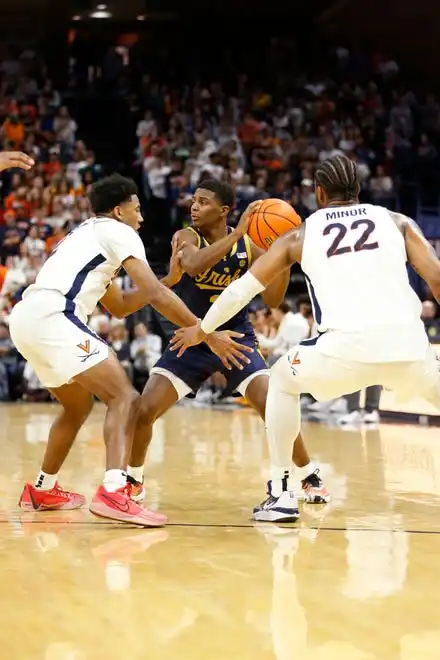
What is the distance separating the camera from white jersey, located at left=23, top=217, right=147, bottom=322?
5.43m

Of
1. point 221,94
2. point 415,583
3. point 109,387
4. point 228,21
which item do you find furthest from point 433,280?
point 228,21

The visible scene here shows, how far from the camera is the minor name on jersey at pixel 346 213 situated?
16.3 ft

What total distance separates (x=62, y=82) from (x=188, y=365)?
15713 mm

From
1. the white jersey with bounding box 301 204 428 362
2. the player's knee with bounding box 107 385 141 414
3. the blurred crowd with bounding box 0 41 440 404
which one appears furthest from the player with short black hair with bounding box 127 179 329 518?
the blurred crowd with bounding box 0 41 440 404

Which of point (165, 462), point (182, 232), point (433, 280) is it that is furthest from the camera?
point (165, 462)

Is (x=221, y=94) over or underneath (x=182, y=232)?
over

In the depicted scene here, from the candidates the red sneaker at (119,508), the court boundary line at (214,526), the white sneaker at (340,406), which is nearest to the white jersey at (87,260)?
the red sneaker at (119,508)

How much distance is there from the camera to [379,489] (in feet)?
21.8

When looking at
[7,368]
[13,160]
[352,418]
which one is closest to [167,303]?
[13,160]

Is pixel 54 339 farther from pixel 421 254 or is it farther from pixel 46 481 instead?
pixel 421 254

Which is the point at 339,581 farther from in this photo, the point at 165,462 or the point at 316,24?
the point at 316,24

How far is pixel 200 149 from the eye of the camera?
1827 centimetres

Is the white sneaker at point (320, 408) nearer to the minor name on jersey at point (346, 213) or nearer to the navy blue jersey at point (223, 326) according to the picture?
the navy blue jersey at point (223, 326)

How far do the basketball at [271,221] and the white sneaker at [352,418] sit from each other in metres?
5.48
